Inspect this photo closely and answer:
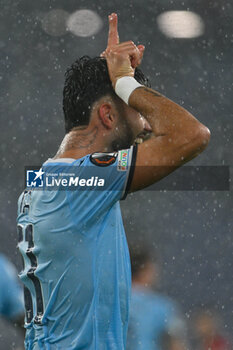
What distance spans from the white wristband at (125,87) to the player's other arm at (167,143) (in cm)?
9

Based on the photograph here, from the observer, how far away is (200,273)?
569cm

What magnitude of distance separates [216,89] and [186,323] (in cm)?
233

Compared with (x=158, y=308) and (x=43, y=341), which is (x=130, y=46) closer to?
(x=43, y=341)

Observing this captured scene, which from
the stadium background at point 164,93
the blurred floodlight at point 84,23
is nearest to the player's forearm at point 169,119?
the stadium background at point 164,93

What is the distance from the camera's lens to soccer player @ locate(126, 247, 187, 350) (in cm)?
390

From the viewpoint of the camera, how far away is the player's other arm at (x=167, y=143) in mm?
1431

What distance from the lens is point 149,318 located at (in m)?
3.99

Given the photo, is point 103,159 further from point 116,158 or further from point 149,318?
point 149,318

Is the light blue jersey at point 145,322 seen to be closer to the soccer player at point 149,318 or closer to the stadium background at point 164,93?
the soccer player at point 149,318

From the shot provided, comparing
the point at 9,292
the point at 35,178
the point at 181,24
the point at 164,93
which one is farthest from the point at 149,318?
the point at 181,24

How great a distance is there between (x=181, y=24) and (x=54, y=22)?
1347 millimetres

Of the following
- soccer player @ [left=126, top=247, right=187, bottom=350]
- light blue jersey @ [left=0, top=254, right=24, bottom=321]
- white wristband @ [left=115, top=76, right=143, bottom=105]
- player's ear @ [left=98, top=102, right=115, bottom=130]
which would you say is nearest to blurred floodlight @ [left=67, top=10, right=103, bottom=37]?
soccer player @ [left=126, top=247, right=187, bottom=350]

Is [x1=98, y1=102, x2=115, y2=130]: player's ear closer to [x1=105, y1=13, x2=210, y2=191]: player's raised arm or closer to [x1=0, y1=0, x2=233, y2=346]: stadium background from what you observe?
[x1=105, y1=13, x2=210, y2=191]: player's raised arm

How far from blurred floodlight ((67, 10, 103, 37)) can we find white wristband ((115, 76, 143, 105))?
4.36 meters
